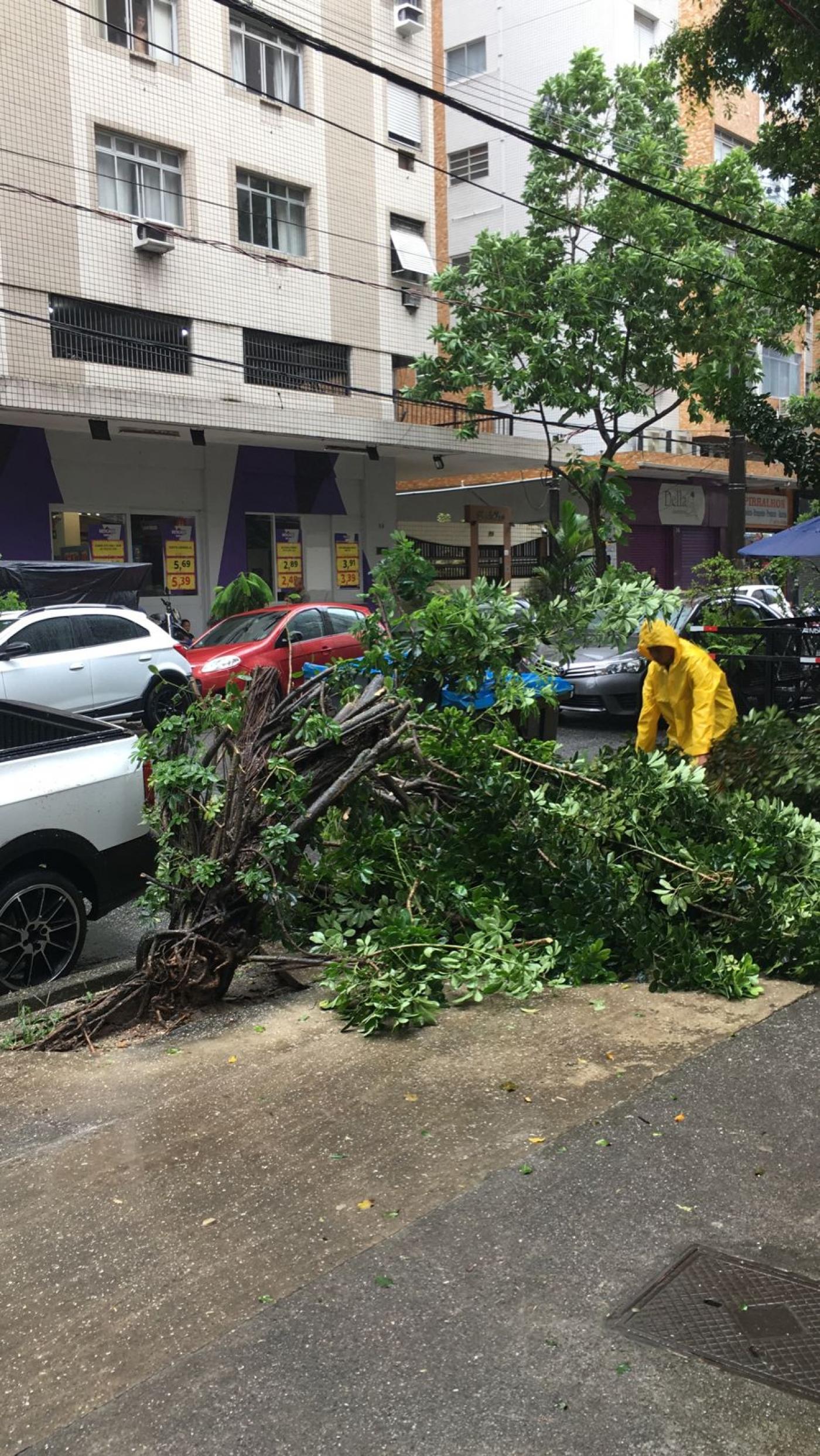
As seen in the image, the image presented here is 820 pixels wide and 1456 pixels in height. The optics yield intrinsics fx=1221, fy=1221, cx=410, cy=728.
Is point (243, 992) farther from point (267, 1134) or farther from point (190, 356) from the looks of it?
point (190, 356)

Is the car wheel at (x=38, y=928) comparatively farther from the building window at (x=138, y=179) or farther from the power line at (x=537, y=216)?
the building window at (x=138, y=179)

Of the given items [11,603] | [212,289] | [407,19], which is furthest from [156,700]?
[407,19]

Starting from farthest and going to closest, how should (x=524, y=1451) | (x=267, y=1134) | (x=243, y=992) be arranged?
(x=243, y=992)
(x=267, y=1134)
(x=524, y=1451)

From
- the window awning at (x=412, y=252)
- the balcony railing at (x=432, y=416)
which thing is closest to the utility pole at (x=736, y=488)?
the balcony railing at (x=432, y=416)

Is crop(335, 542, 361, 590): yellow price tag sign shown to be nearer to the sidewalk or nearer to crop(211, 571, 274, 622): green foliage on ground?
crop(211, 571, 274, 622): green foliage on ground

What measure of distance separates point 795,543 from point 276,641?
6316 millimetres

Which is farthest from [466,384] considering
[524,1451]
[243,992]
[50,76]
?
[524,1451]

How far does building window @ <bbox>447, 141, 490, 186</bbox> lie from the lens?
Answer: 115 feet

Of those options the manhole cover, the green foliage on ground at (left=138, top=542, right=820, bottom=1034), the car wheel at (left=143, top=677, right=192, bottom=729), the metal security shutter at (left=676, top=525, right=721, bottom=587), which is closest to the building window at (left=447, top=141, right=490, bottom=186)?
the metal security shutter at (left=676, top=525, right=721, bottom=587)

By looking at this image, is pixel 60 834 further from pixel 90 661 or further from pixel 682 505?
pixel 682 505

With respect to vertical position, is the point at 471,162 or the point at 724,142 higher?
the point at 724,142

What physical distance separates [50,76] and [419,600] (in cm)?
1732

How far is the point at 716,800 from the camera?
618 centimetres

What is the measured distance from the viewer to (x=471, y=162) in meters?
35.5
